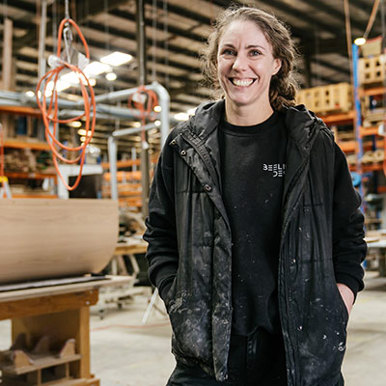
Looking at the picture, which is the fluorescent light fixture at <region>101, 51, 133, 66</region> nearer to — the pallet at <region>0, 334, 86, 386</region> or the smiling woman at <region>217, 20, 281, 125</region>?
the pallet at <region>0, 334, 86, 386</region>

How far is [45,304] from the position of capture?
2900mm

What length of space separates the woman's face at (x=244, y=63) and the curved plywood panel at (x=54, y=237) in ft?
5.18

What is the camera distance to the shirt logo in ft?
4.70

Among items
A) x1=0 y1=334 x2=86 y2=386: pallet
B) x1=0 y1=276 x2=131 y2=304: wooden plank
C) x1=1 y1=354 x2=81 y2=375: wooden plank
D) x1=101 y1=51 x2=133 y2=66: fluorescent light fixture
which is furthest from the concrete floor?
x1=101 y1=51 x2=133 y2=66: fluorescent light fixture

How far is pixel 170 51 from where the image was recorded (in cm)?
1291

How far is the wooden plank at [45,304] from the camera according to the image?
2748mm

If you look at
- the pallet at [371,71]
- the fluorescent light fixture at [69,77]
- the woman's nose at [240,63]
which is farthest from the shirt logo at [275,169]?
the pallet at [371,71]

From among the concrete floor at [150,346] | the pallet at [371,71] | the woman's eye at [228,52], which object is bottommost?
the concrete floor at [150,346]

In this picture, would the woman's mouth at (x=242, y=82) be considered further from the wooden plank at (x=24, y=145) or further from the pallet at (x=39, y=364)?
the wooden plank at (x=24, y=145)

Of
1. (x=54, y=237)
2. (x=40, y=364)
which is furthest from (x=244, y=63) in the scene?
(x=40, y=364)

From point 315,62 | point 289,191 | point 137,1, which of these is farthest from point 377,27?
point 289,191

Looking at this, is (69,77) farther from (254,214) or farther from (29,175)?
(254,214)

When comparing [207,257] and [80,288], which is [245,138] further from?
[80,288]

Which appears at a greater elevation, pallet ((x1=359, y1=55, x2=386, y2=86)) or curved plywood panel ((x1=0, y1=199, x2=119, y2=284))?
pallet ((x1=359, y1=55, x2=386, y2=86))
